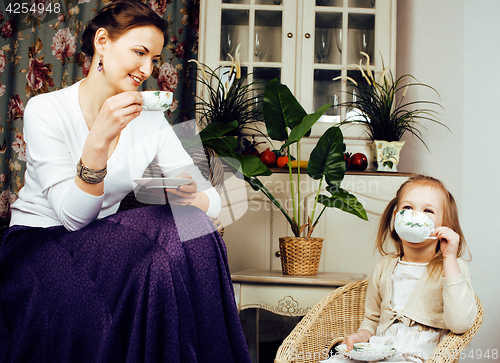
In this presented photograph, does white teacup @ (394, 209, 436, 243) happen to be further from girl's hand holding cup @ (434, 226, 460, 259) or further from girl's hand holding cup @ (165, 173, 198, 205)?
girl's hand holding cup @ (165, 173, 198, 205)

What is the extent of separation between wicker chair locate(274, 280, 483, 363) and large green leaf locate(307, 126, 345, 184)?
428mm

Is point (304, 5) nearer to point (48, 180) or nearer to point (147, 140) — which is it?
point (147, 140)

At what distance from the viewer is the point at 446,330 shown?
1023 millimetres

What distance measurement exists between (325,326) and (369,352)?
25cm

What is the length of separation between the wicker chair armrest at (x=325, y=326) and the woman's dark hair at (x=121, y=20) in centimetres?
91

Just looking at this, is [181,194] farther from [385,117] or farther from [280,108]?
[385,117]

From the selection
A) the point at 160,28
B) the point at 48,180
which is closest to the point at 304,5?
the point at 160,28

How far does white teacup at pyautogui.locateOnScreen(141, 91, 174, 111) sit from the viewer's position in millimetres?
898

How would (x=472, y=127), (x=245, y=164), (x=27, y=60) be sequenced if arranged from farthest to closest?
(x=27, y=60) < (x=472, y=127) < (x=245, y=164)

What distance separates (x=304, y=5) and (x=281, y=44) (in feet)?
0.76

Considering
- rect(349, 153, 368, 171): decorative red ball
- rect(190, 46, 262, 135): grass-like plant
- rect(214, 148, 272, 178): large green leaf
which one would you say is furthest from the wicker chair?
rect(190, 46, 262, 135): grass-like plant

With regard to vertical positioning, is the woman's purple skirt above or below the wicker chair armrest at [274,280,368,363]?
above

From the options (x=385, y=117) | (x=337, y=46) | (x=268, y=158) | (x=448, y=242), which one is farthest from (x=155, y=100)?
(x=337, y=46)

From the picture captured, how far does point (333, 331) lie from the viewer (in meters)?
1.17
